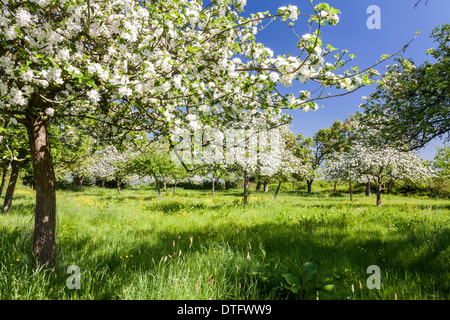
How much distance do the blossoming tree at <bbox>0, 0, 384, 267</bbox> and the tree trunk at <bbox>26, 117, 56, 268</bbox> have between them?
0.05 ft

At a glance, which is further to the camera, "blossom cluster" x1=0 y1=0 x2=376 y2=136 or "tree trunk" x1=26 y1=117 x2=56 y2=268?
"tree trunk" x1=26 y1=117 x2=56 y2=268

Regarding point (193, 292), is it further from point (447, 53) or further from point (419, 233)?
point (447, 53)

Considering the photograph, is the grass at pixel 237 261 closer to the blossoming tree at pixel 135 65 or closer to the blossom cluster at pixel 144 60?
the blossoming tree at pixel 135 65

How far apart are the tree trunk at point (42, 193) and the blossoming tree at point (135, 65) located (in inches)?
0.6

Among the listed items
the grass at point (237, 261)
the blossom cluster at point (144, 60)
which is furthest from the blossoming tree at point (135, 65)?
the grass at point (237, 261)

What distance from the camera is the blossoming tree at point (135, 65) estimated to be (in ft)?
8.72

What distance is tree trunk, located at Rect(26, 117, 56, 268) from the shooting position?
3.78 meters

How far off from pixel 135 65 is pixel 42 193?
281cm

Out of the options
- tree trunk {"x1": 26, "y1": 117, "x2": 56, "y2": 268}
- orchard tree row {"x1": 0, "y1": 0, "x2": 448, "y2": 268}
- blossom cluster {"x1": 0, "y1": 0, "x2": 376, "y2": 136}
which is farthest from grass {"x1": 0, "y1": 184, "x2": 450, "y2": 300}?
blossom cluster {"x1": 0, "y1": 0, "x2": 376, "y2": 136}

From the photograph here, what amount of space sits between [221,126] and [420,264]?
4783 millimetres

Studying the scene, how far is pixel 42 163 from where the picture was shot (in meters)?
3.82

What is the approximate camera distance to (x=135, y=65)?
11.2 feet

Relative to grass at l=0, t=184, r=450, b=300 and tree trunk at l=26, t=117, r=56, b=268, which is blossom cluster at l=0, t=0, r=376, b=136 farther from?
grass at l=0, t=184, r=450, b=300

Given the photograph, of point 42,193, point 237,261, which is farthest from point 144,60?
point 237,261
